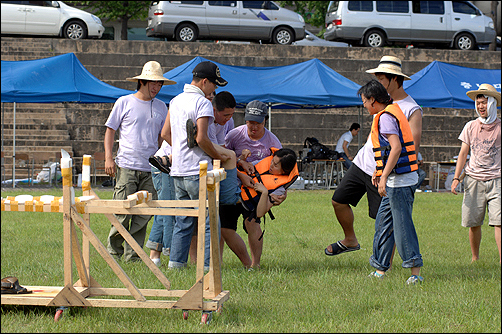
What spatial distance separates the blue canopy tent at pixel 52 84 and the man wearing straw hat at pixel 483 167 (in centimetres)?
873

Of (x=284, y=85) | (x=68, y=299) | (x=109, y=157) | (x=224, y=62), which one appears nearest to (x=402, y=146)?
(x=109, y=157)

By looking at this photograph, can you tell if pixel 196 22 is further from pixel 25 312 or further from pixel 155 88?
pixel 25 312

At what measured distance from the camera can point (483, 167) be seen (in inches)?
259

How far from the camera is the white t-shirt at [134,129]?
20.6ft

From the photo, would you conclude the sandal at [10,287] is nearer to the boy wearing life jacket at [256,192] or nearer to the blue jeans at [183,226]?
the blue jeans at [183,226]

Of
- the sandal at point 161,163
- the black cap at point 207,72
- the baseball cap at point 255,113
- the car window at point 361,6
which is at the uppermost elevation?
the car window at point 361,6

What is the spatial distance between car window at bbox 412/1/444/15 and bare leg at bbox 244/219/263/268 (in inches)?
760

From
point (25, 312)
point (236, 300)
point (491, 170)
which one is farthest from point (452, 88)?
point (25, 312)

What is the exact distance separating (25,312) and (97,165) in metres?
13.0

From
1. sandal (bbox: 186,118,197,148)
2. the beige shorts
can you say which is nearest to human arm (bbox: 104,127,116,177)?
sandal (bbox: 186,118,197,148)

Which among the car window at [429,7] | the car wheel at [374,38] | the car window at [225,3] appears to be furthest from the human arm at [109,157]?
the car window at [429,7]

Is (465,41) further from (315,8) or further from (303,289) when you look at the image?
(303,289)

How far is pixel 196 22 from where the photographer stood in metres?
22.1

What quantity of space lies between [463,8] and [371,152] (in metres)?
19.3
